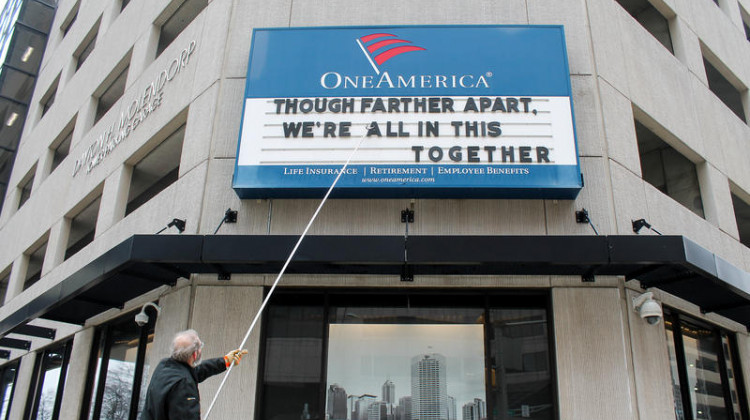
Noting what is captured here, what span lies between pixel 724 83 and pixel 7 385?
769 inches

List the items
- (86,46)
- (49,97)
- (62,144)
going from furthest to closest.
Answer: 1. (49,97)
2. (86,46)
3. (62,144)

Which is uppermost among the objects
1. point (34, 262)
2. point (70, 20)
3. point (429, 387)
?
point (70, 20)

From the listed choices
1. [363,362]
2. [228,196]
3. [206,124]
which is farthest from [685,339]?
[206,124]

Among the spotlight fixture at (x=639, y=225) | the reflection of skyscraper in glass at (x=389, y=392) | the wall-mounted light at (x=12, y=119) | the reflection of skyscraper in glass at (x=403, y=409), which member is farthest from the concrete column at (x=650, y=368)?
the wall-mounted light at (x=12, y=119)

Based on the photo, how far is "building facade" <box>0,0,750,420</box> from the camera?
6633 mm

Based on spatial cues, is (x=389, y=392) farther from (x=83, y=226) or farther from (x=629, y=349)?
(x=83, y=226)

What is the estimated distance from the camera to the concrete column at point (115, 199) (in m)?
10.5

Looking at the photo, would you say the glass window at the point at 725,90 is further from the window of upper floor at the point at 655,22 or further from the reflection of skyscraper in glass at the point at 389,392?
the reflection of skyscraper in glass at the point at 389,392

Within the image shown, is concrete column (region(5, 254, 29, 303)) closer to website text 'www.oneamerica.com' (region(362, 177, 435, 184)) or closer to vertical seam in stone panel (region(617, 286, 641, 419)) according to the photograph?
website text 'www.oneamerica.com' (region(362, 177, 435, 184))

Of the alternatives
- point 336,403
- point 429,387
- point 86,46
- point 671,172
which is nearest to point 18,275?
point 86,46

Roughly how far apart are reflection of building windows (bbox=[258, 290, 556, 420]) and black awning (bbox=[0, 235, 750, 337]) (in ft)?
2.54

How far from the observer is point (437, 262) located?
6207 millimetres

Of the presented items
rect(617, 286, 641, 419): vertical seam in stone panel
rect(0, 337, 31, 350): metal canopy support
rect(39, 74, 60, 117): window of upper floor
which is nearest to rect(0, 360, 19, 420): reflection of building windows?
rect(0, 337, 31, 350): metal canopy support

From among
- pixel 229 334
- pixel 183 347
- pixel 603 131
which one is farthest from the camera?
pixel 603 131
